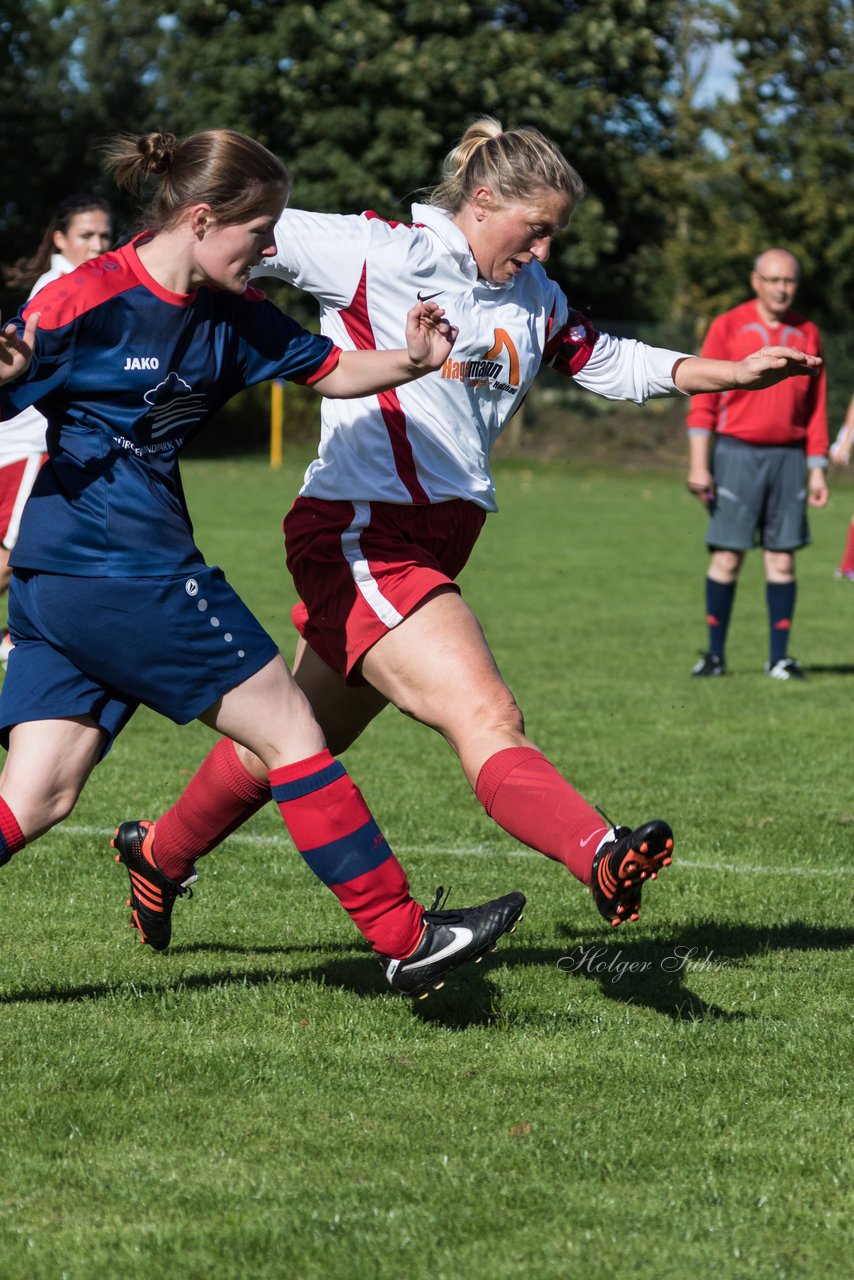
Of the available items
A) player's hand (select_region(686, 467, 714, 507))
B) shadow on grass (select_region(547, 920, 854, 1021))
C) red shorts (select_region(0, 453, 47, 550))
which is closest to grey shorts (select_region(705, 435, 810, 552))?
player's hand (select_region(686, 467, 714, 507))

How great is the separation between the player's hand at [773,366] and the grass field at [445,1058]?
1600 millimetres

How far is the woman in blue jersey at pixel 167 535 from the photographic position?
3.70 meters

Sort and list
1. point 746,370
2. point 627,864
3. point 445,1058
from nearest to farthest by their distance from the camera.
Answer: point 627,864 < point 445,1058 < point 746,370

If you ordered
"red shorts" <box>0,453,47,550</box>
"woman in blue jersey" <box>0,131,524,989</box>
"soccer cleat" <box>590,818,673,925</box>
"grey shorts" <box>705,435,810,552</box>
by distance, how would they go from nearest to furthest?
"soccer cleat" <box>590,818,673,925</box>
"woman in blue jersey" <box>0,131,524,989</box>
"red shorts" <box>0,453,47,550</box>
"grey shorts" <box>705,435,810,552</box>

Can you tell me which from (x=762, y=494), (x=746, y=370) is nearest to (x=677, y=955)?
(x=746, y=370)

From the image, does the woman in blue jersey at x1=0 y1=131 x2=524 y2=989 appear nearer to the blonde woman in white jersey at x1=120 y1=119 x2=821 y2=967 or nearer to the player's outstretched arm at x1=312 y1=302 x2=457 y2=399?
the player's outstretched arm at x1=312 y1=302 x2=457 y2=399

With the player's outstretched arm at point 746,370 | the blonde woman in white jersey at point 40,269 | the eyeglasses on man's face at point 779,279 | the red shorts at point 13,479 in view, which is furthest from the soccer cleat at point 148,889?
the eyeglasses on man's face at point 779,279

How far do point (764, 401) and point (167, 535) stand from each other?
7352 millimetres

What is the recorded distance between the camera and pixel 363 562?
424 centimetres

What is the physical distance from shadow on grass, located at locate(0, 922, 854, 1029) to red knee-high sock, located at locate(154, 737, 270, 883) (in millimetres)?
296

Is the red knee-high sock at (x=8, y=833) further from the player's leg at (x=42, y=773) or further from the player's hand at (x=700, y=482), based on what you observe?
the player's hand at (x=700, y=482)

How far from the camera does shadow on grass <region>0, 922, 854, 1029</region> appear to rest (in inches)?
167

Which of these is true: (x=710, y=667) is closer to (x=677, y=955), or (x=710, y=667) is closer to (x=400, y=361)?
(x=677, y=955)

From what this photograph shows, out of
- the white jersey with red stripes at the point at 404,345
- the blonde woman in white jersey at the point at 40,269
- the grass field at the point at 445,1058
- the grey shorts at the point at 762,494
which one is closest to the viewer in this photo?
the grass field at the point at 445,1058
